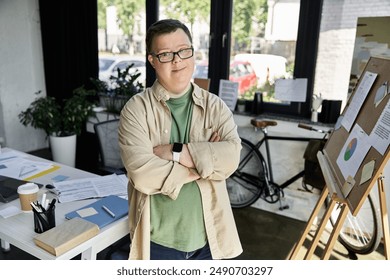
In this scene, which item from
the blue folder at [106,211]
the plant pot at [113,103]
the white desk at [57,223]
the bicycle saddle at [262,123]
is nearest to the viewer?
the white desk at [57,223]

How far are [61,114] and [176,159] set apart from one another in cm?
293

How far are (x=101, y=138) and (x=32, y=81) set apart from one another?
2.41 metres

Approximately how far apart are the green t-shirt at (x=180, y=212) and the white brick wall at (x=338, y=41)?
1.80m

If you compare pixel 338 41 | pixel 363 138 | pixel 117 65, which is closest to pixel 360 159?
pixel 363 138

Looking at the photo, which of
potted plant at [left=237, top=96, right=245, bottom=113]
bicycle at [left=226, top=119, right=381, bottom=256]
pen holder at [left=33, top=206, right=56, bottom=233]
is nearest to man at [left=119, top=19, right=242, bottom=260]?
pen holder at [left=33, top=206, right=56, bottom=233]

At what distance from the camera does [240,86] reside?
10.1 ft

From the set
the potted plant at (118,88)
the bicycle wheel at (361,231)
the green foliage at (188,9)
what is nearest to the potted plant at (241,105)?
the green foliage at (188,9)

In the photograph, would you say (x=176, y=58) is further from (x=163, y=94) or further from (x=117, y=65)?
(x=117, y=65)

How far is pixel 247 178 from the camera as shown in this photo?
9.80 ft

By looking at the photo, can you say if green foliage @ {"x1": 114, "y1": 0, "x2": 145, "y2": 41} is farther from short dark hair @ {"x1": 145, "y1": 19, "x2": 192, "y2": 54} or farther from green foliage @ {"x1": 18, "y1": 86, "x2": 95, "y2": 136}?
short dark hair @ {"x1": 145, "y1": 19, "x2": 192, "y2": 54}

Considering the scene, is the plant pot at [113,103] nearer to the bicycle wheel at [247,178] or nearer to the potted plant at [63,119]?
the potted plant at [63,119]

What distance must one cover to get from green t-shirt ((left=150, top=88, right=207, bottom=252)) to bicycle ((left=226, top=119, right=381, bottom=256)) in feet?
4.91

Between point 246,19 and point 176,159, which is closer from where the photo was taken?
point 176,159

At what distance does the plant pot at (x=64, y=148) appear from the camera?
12.0 ft
